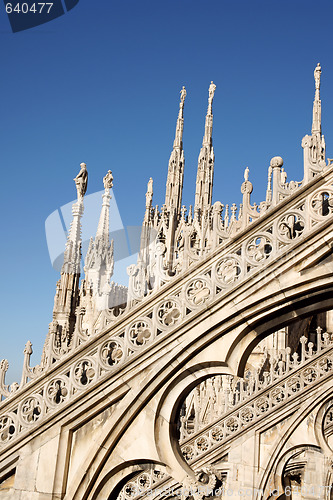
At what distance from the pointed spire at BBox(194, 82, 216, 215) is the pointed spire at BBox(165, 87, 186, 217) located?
3.07 feet

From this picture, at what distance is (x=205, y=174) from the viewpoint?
30.2 m

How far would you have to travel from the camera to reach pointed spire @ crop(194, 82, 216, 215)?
2931 cm

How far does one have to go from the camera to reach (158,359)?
257 inches

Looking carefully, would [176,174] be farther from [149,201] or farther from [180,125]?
[180,125]

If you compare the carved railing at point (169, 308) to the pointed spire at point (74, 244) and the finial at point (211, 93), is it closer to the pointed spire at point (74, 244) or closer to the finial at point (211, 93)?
the pointed spire at point (74, 244)

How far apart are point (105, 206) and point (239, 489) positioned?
15.1 metres

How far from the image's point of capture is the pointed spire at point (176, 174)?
28847mm

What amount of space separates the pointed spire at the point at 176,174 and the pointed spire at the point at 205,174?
0.94 metres

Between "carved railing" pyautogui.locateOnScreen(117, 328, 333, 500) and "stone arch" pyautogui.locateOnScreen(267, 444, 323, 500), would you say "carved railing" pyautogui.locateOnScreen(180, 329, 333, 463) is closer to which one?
"carved railing" pyautogui.locateOnScreen(117, 328, 333, 500)

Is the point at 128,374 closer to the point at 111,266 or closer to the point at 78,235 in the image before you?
the point at 78,235

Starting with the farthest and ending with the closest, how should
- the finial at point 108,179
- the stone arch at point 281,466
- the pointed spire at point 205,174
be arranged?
the pointed spire at point 205,174, the finial at point 108,179, the stone arch at point 281,466

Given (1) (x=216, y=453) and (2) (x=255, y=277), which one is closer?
(2) (x=255, y=277)

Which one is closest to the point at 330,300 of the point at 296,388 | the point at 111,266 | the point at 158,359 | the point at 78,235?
the point at 158,359

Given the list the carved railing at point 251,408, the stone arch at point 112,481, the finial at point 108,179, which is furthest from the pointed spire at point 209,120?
the stone arch at point 112,481
